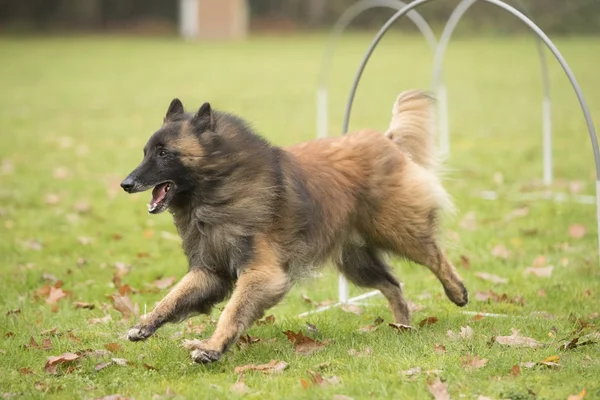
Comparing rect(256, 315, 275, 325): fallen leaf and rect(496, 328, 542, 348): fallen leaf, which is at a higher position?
rect(496, 328, 542, 348): fallen leaf

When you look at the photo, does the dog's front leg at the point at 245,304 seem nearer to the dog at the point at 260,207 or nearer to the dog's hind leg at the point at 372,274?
the dog at the point at 260,207

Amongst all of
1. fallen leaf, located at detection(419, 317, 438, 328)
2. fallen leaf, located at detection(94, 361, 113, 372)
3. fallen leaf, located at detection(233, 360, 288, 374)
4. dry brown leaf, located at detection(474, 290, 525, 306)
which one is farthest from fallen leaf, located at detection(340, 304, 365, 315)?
fallen leaf, located at detection(94, 361, 113, 372)

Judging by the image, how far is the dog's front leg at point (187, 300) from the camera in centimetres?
516

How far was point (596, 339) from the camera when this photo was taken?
211 inches

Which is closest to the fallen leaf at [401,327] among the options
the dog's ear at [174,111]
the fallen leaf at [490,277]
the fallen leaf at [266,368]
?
the fallen leaf at [266,368]

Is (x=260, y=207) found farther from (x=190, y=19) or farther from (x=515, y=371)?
(x=190, y=19)

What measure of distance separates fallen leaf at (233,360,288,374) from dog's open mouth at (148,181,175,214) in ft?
3.49

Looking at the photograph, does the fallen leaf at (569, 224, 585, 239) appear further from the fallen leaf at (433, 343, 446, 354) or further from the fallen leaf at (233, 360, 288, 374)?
the fallen leaf at (233, 360, 288, 374)

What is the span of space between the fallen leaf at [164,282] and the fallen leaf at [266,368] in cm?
250

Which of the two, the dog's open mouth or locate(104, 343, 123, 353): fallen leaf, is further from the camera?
locate(104, 343, 123, 353): fallen leaf

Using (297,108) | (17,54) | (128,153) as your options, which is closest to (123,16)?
(17,54)

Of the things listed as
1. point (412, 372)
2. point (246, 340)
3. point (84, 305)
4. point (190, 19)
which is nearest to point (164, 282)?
point (84, 305)

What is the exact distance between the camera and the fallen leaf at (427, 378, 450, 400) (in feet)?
14.3

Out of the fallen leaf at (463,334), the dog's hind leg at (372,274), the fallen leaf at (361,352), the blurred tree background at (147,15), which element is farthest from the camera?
the blurred tree background at (147,15)
